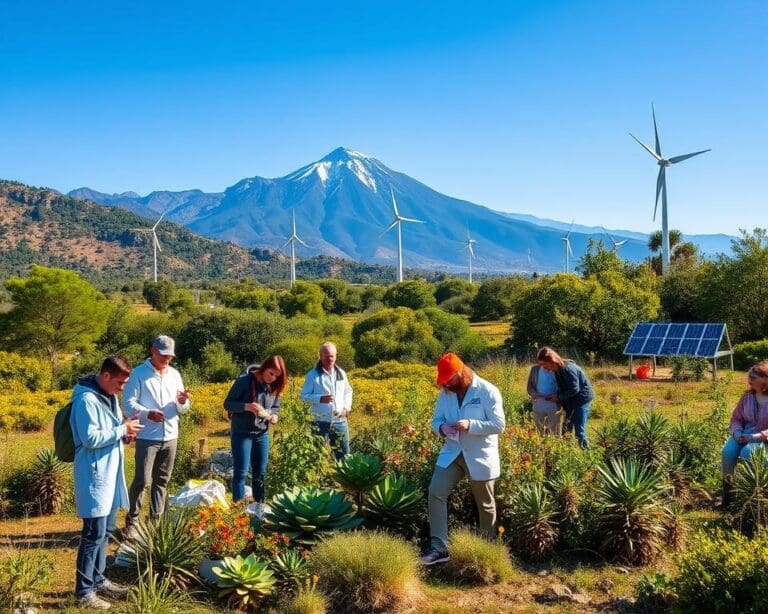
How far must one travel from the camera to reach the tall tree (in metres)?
36.2

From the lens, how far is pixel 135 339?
38.6 m

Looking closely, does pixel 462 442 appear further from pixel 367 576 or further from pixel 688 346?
pixel 688 346

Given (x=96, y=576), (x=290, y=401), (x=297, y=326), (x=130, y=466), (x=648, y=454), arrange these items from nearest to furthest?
(x=96, y=576)
(x=290, y=401)
(x=648, y=454)
(x=130, y=466)
(x=297, y=326)

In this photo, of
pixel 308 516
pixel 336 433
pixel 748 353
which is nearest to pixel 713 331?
pixel 748 353

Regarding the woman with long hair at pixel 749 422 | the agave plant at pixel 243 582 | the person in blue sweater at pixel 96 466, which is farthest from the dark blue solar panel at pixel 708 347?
the person in blue sweater at pixel 96 466

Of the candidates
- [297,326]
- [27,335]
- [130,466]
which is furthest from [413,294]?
[130,466]

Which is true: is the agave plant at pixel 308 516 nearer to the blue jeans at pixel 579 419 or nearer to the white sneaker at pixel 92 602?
the white sneaker at pixel 92 602

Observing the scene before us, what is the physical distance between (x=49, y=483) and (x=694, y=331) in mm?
19534

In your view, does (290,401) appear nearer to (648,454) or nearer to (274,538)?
(274,538)

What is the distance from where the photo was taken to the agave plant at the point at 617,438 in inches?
316

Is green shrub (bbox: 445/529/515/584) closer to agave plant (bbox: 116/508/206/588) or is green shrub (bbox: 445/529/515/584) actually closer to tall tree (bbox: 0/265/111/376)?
agave plant (bbox: 116/508/206/588)

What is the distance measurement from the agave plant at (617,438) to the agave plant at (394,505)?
262cm

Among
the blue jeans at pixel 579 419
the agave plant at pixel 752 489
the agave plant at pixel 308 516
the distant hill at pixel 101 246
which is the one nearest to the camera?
the agave plant at pixel 308 516

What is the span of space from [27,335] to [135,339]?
5.46 meters
